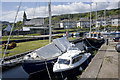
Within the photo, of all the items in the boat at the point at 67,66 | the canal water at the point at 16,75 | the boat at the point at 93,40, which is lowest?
the canal water at the point at 16,75

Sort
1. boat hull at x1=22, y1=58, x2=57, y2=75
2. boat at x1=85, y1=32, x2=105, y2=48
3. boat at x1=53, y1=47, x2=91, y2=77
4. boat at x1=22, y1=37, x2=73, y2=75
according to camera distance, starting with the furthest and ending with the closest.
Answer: boat at x1=85, y1=32, x2=105, y2=48 → boat at x1=22, y1=37, x2=73, y2=75 → boat hull at x1=22, y1=58, x2=57, y2=75 → boat at x1=53, y1=47, x2=91, y2=77

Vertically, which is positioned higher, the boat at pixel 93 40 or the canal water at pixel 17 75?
the boat at pixel 93 40

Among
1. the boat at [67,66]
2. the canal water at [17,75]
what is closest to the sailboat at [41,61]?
the canal water at [17,75]

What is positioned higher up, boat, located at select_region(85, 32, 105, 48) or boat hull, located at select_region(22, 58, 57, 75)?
boat, located at select_region(85, 32, 105, 48)

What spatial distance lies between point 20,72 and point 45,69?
352cm

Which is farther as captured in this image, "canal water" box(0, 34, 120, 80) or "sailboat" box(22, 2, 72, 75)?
"canal water" box(0, 34, 120, 80)

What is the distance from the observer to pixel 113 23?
105m

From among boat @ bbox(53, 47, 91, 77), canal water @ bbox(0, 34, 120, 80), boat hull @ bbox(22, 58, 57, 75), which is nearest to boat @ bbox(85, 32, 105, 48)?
boat @ bbox(53, 47, 91, 77)

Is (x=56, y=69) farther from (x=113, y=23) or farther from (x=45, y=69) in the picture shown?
(x=113, y=23)

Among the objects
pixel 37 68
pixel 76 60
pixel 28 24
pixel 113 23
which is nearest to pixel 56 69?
pixel 37 68

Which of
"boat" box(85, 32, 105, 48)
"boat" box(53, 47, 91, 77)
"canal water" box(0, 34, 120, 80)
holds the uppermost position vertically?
"boat" box(85, 32, 105, 48)

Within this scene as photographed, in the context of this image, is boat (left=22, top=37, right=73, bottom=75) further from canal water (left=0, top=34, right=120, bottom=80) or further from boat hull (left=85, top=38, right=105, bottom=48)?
boat hull (left=85, top=38, right=105, bottom=48)

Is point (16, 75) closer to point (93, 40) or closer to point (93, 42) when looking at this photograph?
point (93, 40)

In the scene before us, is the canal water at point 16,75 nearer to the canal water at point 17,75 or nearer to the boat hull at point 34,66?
the canal water at point 17,75
